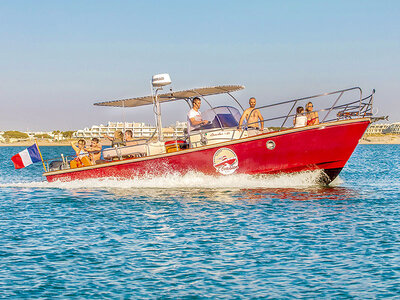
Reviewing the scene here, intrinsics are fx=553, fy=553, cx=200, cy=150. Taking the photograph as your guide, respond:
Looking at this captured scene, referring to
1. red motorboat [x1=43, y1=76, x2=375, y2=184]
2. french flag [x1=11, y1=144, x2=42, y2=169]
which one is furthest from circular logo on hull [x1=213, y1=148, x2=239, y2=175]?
french flag [x1=11, y1=144, x2=42, y2=169]

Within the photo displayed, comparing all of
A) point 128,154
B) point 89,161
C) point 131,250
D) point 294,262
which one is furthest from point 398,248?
point 89,161

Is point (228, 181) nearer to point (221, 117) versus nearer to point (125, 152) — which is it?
point (221, 117)

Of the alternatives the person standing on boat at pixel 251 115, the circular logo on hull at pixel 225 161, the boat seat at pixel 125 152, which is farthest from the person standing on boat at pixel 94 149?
the person standing on boat at pixel 251 115

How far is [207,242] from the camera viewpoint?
9828 mm

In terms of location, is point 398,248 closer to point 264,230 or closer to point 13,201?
point 264,230

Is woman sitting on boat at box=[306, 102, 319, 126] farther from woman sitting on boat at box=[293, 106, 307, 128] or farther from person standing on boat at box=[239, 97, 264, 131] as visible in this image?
person standing on boat at box=[239, 97, 264, 131]

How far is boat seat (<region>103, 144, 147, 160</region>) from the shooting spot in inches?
680

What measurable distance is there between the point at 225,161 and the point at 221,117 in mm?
1421

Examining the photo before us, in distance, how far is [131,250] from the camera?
940 centimetres

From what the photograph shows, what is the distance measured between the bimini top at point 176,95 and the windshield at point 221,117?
73 cm

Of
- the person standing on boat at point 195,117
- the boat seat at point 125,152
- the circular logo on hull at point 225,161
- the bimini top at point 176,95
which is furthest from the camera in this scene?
the boat seat at point 125,152

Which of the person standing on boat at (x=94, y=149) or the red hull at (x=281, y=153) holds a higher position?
the person standing on boat at (x=94, y=149)

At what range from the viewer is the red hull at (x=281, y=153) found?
15375mm

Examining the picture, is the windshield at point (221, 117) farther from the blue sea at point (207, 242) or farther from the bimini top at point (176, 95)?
the blue sea at point (207, 242)
